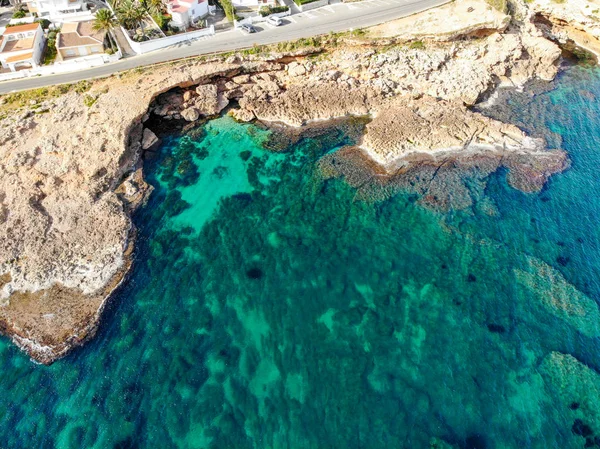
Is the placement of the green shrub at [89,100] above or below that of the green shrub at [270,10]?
below

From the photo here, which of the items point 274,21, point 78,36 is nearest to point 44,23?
point 78,36

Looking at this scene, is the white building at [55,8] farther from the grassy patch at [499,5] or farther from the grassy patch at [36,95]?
the grassy patch at [499,5]

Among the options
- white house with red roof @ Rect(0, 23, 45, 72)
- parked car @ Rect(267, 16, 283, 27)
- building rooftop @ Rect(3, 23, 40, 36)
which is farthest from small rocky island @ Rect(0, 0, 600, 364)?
building rooftop @ Rect(3, 23, 40, 36)

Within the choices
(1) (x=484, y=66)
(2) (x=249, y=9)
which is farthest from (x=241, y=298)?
(2) (x=249, y=9)

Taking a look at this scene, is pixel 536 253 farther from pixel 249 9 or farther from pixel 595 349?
pixel 249 9

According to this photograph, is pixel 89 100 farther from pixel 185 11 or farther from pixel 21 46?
pixel 185 11

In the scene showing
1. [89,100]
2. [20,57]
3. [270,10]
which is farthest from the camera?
[270,10]

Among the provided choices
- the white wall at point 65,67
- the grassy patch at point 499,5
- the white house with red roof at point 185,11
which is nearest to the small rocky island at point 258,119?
the grassy patch at point 499,5
